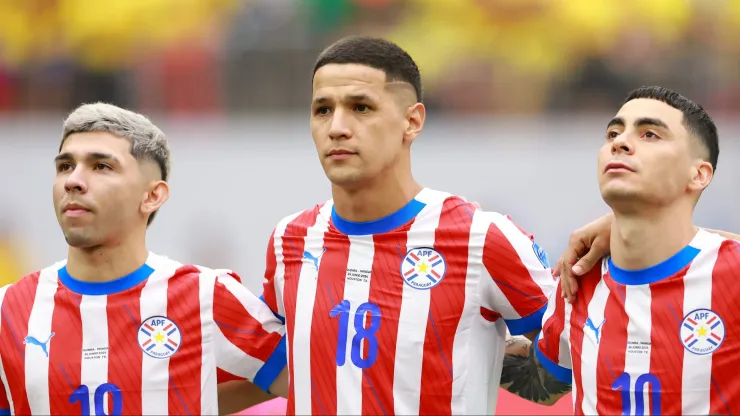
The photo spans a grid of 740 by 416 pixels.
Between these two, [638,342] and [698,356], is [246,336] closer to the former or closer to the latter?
[638,342]

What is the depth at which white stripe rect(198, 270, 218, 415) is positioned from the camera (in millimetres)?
3342

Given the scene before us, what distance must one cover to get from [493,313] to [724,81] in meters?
5.50

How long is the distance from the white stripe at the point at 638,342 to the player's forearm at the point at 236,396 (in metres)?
1.30

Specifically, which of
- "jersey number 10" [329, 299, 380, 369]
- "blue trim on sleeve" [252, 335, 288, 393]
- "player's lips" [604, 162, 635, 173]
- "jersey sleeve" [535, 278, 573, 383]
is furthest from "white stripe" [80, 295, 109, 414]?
"player's lips" [604, 162, 635, 173]

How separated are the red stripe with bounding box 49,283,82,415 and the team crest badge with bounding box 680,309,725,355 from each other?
1.92 m

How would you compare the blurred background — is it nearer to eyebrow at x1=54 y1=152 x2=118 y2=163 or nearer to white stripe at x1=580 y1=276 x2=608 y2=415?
eyebrow at x1=54 y1=152 x2=118 y2=163

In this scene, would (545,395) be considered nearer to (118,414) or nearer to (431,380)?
(431,380)

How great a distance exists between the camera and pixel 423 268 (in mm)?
3295

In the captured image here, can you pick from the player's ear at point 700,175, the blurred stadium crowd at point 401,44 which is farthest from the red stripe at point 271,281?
the blurred stadium crowd at point 401,44

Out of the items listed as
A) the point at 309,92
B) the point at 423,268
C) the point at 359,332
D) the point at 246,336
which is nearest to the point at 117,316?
the point at 246,336

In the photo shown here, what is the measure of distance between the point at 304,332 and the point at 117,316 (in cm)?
64

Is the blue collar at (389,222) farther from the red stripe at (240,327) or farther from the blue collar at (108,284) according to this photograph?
the blue collar at (108,284)

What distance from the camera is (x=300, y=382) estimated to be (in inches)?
130

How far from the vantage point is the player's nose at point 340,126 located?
3236 millimetres
